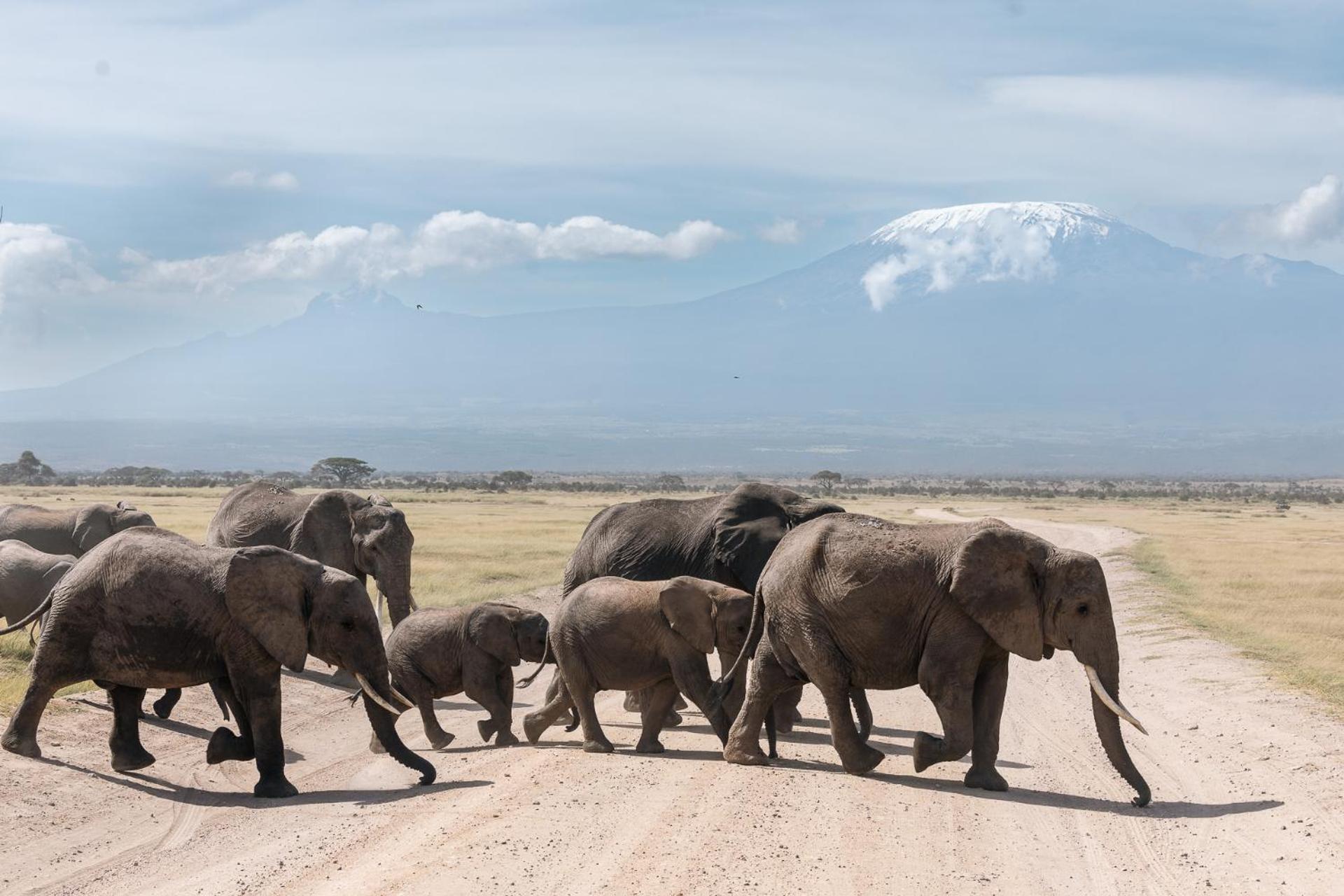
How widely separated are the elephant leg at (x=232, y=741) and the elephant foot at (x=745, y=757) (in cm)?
425

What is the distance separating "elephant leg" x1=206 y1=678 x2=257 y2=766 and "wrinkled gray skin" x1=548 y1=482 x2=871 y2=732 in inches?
198

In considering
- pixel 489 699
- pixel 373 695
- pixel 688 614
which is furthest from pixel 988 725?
pixel 489 699

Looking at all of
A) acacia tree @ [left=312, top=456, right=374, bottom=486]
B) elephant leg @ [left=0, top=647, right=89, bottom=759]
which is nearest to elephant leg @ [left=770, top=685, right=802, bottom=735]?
elephant leg @ [left=0, top=647, right=89, bottom=759]

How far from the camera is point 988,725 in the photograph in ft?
45.9

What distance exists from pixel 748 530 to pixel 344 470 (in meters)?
123

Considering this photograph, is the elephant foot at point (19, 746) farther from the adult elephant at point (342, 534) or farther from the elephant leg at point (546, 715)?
the adult elephant at point (342, 534)

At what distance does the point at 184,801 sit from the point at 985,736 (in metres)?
6.95

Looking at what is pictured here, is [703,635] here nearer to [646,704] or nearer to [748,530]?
[646,704]

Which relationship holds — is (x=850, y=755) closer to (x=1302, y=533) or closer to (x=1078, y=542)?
(x=1078, y=542)

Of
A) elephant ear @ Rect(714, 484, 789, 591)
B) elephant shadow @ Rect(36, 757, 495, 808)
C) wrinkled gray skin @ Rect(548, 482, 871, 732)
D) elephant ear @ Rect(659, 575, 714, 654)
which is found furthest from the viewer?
wrinkled gray skin @ Rect(548, 482, 871, 732)

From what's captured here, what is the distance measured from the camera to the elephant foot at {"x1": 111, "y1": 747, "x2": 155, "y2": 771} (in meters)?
14.6

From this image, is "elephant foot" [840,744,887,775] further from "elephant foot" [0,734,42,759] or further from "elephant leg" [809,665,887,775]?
"elephant foot" [0,734,42,759]

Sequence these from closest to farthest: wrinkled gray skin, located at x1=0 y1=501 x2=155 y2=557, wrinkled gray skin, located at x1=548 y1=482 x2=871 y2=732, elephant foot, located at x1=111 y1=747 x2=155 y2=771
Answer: elephant foot, located at x1=111 y1=747 x2=155 y2=771, wrinkled gray skin, located at x1=548 y1=482 x2=871 y2=732, wrinkled gray skin, located at x1=0 y1=501 x2=155 y2=557

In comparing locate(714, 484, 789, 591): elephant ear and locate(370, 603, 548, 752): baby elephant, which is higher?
locate(714, 484, 789, 591): elephant ear
